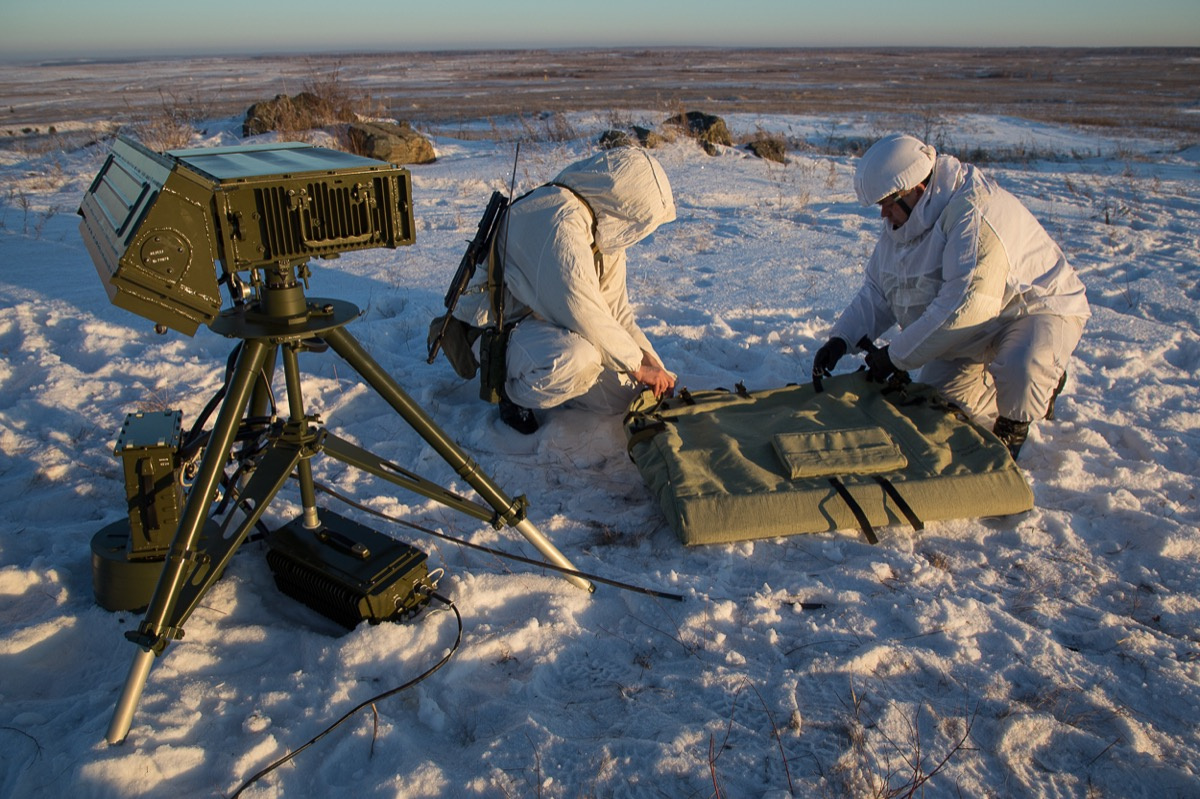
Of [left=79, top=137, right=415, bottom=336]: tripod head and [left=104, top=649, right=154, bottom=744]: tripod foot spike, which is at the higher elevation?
[left=79, top=137, right=415, bottom=336]: tripod head

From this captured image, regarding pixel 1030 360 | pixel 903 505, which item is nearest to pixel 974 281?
pixel 1030 360

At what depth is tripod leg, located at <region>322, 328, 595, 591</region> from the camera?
2090 millimetres

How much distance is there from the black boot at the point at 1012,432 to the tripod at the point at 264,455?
237 cm

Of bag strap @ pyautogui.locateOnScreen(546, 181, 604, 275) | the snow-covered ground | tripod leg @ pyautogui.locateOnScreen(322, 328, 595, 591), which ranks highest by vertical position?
bag strap @ pyautogui.locateOnScreen(546, 181, 604, 275)

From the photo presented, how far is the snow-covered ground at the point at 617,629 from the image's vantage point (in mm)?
1921

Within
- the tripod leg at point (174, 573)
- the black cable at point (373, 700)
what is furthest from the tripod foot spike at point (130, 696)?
the black cable at point (373, 700)

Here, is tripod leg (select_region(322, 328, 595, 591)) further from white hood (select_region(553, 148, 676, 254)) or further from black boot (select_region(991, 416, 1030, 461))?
black boot (select_region(991, 416, 1030, 461))

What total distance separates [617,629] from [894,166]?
2.33 m

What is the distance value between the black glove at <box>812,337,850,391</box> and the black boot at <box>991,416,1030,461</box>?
2.55ft

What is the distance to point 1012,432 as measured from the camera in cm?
355

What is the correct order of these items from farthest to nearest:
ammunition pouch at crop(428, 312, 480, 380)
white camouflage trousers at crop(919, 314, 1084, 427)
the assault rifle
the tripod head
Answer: ammunition pouch at crop(428, 312, 480, 380), white camouflage trousers at crop(919, 314, 1084, 427), the assault rifle, the tripod head

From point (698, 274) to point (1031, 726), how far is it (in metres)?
4.30

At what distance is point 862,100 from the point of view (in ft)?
94.2

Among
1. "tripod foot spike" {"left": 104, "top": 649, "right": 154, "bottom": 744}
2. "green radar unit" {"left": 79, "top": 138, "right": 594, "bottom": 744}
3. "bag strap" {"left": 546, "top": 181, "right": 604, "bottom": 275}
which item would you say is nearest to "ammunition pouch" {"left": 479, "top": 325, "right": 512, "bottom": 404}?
"bag strap" {"left": 546, "top": 181, "right": 604, "bottom": 275}
